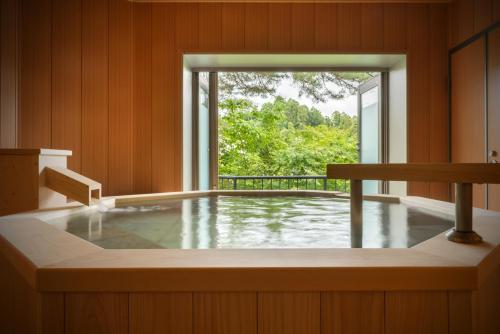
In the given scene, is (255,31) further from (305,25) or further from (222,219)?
(222,219)

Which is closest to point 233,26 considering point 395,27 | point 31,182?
point 395,27

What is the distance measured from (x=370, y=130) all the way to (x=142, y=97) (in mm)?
2899

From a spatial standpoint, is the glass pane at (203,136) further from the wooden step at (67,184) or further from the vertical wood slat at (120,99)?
the wooden step at (67,184)

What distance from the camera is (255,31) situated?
384 centimetres

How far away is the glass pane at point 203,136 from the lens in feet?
14.0

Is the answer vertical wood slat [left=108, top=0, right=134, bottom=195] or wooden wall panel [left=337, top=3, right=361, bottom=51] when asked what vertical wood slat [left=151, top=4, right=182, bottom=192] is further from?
wooden wall panel [left=337, top=3, right=361, bottom=51]

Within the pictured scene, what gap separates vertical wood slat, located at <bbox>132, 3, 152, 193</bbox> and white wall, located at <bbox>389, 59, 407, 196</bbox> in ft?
9.41

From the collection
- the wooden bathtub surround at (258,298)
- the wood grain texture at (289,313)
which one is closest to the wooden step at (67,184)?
the wooden bathtub surround at (258,298)

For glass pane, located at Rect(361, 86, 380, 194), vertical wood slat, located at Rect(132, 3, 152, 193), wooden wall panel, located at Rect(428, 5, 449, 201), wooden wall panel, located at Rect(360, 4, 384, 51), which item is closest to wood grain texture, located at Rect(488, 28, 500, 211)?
wooden wall panel, located at Rect(428, 5, 449, 201)

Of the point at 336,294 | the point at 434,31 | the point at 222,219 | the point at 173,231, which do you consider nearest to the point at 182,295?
the point at 336,294

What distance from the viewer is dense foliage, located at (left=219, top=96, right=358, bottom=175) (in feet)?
33.8

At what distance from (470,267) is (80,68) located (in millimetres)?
3757

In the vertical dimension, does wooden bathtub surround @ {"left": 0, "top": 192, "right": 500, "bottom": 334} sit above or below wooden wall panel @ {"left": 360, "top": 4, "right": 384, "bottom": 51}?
below

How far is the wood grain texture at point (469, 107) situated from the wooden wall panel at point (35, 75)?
4106mm
